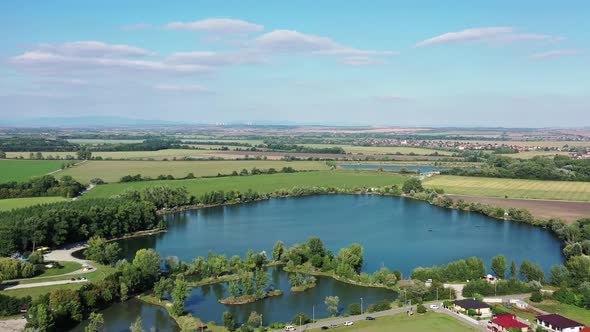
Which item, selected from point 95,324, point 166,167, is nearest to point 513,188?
point 166,167

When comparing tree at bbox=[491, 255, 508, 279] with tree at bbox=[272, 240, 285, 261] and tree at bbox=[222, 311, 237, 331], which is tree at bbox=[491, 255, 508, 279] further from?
tree at bbox=[222, 311, 237, 331]

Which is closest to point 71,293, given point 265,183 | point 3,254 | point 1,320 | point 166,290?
point 1,320

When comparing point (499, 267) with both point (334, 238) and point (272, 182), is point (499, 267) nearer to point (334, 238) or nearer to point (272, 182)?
point (334, 238)

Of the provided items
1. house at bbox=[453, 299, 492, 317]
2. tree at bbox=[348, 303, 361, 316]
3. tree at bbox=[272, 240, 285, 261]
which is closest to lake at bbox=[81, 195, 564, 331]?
tree at bbox=[348, 303, 361, 316]

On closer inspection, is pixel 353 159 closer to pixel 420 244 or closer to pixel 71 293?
pixel 420 244

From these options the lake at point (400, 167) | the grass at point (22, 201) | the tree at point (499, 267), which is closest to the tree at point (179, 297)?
the tree at point (499, 267)

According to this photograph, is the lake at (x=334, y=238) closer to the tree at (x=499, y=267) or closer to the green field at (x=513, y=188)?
the tree at (x=499, y=267)
